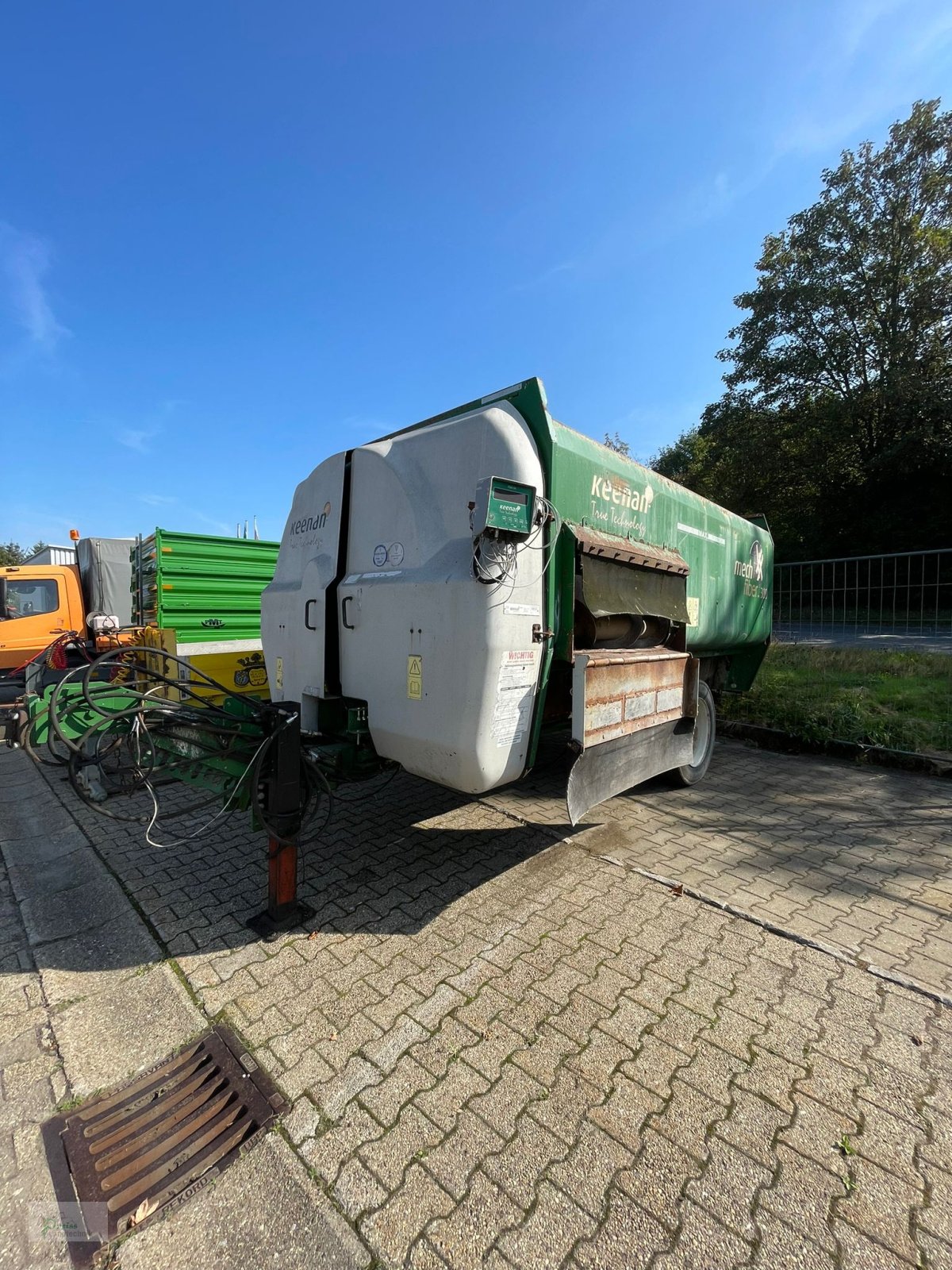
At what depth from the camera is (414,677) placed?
9.51ft

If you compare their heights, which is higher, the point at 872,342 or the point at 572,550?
the point at 872,342

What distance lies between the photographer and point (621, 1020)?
2.35 meters

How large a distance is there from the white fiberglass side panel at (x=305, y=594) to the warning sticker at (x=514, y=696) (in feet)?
4.21

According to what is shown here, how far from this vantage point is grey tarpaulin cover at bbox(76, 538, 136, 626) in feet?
33.6

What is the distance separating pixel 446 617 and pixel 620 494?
1.76 m

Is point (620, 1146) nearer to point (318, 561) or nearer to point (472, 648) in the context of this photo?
point (472, 648)

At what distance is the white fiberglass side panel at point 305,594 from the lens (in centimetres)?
351

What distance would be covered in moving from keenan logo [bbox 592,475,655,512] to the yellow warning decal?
1.53 m

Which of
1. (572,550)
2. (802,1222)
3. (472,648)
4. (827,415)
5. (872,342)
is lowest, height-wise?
(802,1222)

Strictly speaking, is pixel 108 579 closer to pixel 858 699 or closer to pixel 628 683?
pixel 628 683

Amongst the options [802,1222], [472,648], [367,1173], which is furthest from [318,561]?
[802,1222]

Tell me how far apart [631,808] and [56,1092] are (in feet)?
13.1

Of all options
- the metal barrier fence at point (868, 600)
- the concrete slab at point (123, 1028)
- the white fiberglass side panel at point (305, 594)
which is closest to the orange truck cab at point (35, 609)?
the white fiberglass side panel at point (305, 594)

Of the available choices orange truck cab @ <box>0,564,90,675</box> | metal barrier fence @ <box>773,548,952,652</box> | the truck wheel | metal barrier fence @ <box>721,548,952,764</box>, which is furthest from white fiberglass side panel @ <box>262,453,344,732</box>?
metal barrier fence @ <box>773,548,952,652</box>
